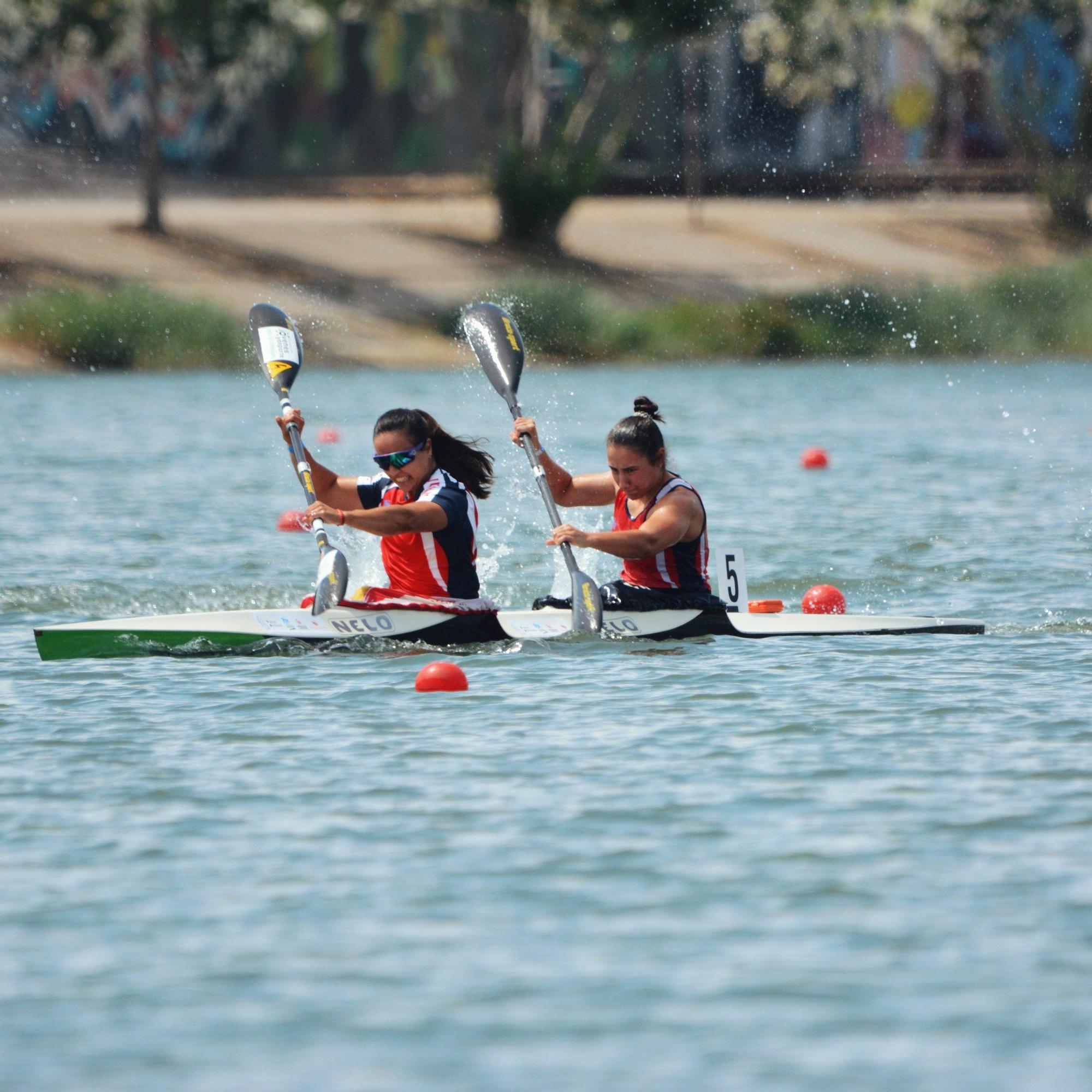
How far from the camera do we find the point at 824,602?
38.2ft

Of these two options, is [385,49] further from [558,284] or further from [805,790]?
[805,790]

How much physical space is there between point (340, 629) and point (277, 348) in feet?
8.89

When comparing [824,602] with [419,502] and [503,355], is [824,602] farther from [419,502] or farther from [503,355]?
[419,502]

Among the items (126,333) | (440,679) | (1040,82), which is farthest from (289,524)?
(1040,82)

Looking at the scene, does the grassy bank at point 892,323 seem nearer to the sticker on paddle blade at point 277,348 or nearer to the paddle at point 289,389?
the paddle at point 289,389

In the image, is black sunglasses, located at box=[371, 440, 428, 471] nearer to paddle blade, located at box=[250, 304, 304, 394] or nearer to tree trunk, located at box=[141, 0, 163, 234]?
paddle blade, located at box=[250, 304, 304, 394]

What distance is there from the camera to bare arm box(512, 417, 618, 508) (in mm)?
10836

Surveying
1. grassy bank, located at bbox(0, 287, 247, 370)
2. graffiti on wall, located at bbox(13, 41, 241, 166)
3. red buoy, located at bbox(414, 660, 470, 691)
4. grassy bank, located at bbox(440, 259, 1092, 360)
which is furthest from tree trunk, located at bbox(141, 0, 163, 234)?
red buoy, located at bbox(414, 660, 470, 691)

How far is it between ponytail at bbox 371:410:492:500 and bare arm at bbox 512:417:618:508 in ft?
1.43

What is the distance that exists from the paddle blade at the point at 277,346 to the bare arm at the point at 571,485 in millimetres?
1839

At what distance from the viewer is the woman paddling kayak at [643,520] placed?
394 inches

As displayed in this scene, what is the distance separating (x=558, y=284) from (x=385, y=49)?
1796 centimetres

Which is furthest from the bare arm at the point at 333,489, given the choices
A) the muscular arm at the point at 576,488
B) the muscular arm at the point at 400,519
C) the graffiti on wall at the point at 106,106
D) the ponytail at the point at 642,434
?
the graffiti on wall at the point at 106,106

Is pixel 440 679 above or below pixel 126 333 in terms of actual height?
below
